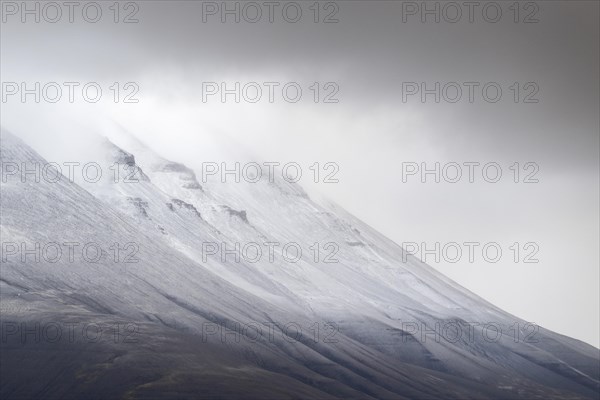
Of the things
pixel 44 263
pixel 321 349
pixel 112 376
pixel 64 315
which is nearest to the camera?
pixel 112 376

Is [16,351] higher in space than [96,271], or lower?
lower

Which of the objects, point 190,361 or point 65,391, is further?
point 190,361

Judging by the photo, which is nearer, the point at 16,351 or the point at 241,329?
the point at 16,351

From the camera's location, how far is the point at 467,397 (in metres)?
196

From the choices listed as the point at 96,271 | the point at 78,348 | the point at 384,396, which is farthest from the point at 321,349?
the point at 78,348

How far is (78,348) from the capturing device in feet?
486

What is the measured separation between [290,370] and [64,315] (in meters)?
39.2

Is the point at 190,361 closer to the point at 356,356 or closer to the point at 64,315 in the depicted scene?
the point at 64,315

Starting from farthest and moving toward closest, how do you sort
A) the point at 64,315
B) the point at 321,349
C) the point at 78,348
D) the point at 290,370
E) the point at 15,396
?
the point at 321,349 → the point at 290,370 → the point at 64,315 → the point at 78,348 → the point at 15,396

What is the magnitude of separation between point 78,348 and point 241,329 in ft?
144

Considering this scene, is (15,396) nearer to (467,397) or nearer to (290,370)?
(290,370)

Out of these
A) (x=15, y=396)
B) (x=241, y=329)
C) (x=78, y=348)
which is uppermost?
(x=241, y=329)

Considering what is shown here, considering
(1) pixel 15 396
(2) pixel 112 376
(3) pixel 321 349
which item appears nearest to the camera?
(1) pixel 15 396

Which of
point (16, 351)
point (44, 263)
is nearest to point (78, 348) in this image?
point (16, 351)
